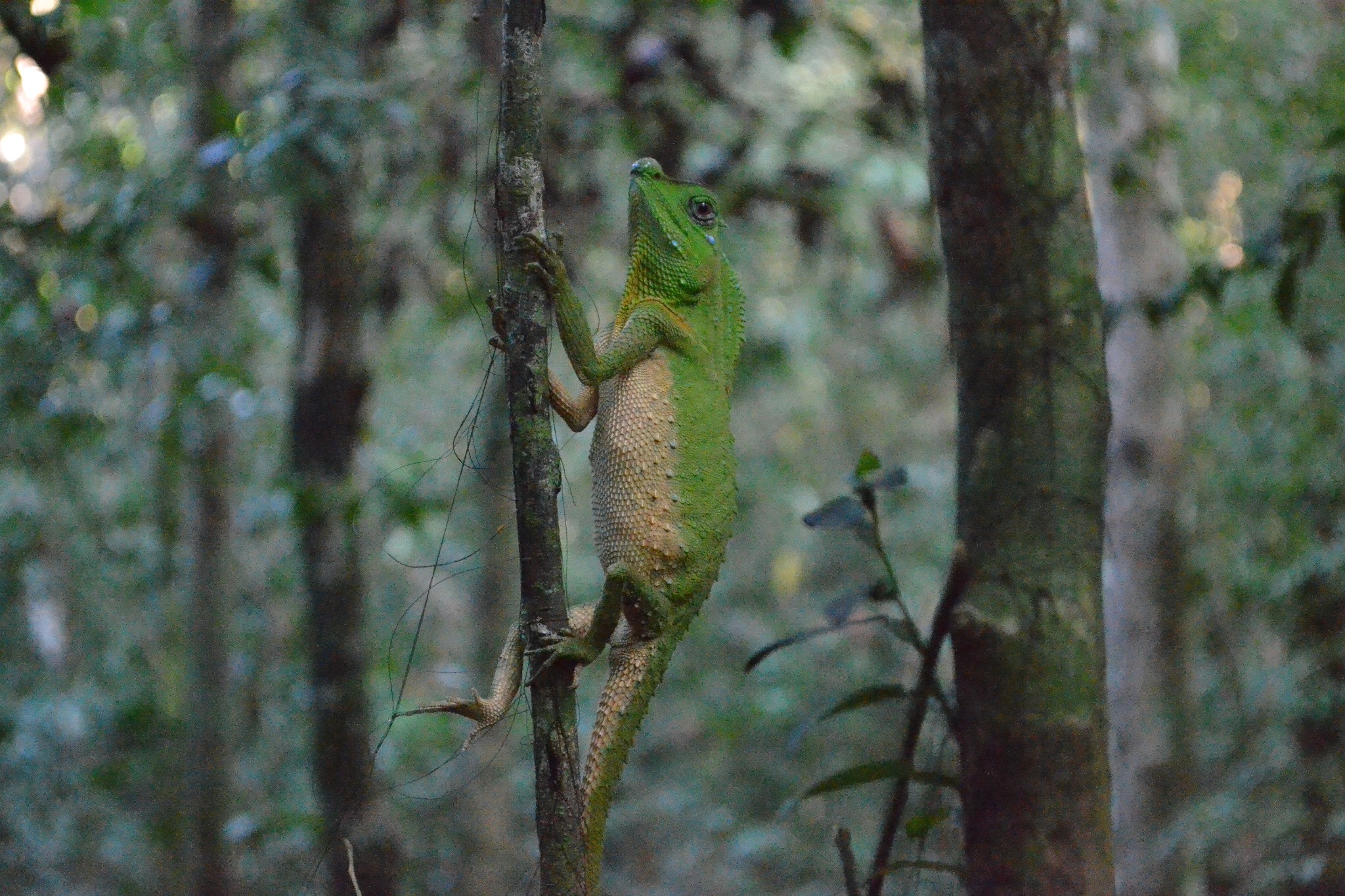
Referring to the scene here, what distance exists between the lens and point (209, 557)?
6156 mm

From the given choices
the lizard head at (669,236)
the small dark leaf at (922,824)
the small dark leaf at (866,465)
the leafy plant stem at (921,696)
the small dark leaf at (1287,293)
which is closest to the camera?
the leafy plant stem at (921,696)

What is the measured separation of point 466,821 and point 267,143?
5.84 metres

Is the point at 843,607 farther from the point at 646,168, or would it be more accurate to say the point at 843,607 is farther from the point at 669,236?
the point at 646,168

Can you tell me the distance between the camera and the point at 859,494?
7.93 feet

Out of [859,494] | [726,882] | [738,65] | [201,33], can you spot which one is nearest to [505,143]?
[859,494]

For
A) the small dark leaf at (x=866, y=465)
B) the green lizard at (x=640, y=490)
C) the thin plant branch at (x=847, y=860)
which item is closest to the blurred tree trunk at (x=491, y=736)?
the green lizard at (x=640, y=490)

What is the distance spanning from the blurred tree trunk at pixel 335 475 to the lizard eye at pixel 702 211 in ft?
8.18

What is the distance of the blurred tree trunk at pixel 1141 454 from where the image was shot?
6.44 m

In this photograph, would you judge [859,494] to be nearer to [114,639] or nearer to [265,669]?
[265,669]

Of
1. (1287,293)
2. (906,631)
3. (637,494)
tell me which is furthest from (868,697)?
(1287,293)

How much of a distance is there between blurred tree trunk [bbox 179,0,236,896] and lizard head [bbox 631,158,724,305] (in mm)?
3396

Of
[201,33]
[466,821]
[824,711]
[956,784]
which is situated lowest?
[956,784]

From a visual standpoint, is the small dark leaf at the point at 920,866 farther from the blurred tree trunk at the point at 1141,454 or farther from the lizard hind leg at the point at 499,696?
the blurred tree trunk at the point at 1141,454

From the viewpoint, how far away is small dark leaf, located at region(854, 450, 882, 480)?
2.39 meters
